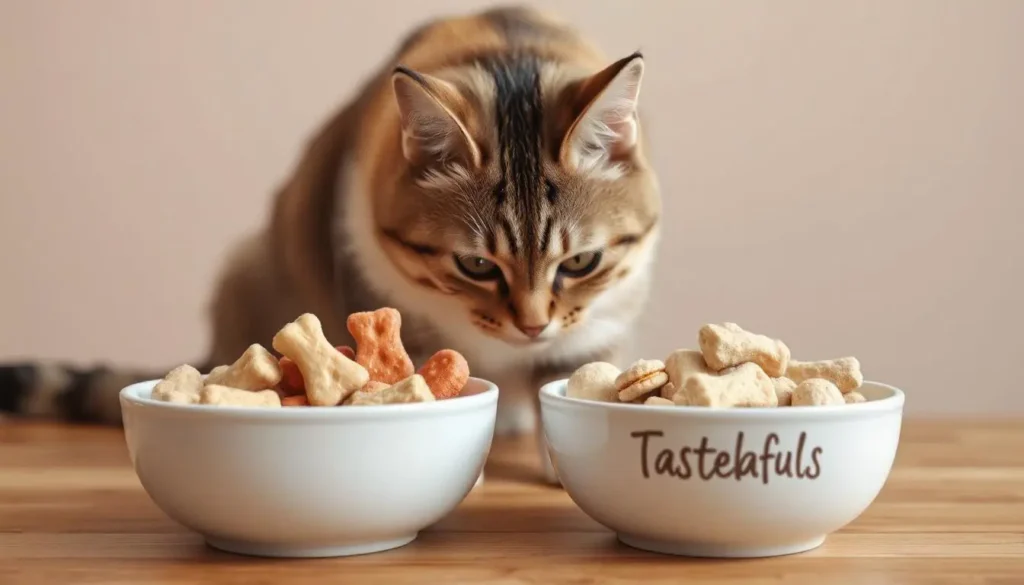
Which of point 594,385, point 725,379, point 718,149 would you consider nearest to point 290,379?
point 594,385

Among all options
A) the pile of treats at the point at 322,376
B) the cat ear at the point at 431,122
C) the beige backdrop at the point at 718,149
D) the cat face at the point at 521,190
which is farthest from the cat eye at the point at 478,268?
the beige backdrop at the point at 718,149

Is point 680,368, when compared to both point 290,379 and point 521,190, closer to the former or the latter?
point 290,379

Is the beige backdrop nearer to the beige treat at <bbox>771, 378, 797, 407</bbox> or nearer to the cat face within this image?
the cat face

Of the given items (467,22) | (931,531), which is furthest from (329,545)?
(467,22)

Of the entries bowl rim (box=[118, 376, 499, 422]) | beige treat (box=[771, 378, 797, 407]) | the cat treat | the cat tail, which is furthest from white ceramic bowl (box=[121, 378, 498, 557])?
the cat tail

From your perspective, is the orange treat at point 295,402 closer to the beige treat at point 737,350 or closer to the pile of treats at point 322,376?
the pile of treats at point 322,376

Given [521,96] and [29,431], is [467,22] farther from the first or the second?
[29,431]
